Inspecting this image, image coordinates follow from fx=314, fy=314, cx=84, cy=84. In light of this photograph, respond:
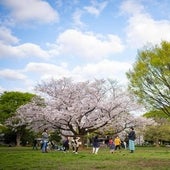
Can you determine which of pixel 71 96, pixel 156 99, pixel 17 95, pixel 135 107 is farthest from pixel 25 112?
pixel 17 95

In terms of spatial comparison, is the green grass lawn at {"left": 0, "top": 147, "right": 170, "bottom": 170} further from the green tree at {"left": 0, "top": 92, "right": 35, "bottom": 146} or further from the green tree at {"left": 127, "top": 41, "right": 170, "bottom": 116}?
the green tree at {"left": 0, "top": 92, "right": 35, "bottom": 146}

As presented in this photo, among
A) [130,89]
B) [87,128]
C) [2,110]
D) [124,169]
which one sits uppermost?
[2,110]

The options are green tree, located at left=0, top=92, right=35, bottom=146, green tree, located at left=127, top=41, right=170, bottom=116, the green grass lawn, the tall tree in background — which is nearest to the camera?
the green grass lawn

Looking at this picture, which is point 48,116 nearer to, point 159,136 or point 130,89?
point 130,89

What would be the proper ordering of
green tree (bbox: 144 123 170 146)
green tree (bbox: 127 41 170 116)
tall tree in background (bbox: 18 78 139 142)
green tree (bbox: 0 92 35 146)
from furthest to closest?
green tree (bbox: 144 123 170 146), green tree (bbox: 0 92 35 146), tall tree in background (bbox: 18 78 139 142), green tree (bbox: 127 41 170 116)

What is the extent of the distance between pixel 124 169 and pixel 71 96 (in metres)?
23.7

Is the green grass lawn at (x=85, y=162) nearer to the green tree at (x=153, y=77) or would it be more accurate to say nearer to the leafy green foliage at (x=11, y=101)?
the green tree at (x=153, y=77)

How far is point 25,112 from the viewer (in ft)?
114

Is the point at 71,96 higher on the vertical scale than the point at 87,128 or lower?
higher

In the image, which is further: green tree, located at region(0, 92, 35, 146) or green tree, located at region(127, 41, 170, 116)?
green tree, located at region(0, 92, 35, 146)

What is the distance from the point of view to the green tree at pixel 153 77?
2508 cm

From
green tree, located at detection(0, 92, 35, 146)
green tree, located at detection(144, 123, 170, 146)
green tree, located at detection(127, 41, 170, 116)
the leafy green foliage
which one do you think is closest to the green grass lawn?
green tree, located at detection(127, 41, 170, 116)

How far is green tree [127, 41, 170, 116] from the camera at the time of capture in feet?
82.3

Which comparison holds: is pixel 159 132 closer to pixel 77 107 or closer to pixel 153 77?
pixel 77 107
